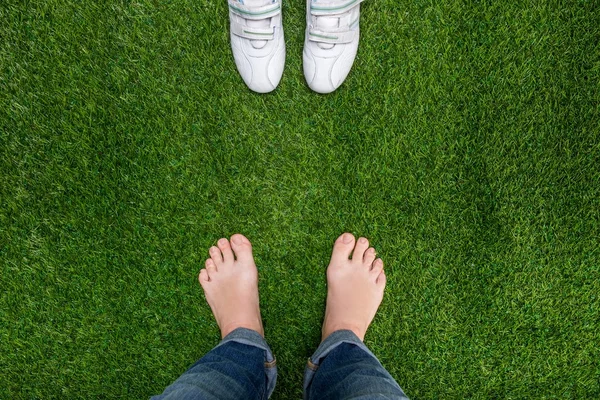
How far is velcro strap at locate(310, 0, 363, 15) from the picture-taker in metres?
1.24

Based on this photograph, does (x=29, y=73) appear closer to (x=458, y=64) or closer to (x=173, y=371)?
(x=173, y=371)

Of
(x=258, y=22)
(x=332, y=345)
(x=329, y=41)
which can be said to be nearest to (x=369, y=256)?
(x=332, y=345)

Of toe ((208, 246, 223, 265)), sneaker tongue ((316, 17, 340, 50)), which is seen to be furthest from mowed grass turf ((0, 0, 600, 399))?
sneaker tongue ((316, 17, 340, 50))

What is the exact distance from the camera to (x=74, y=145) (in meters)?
1.42

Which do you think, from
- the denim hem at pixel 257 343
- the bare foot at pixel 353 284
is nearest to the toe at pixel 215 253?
the denim hem at pixel 257 343

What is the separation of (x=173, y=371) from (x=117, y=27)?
4.04 feet

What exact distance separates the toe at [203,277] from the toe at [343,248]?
0.46 metres

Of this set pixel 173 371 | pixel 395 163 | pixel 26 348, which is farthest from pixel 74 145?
pixel 395 163

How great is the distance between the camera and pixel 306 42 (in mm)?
1351

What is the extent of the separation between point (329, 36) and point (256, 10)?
0.24 m

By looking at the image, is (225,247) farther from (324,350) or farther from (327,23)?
(327,23)

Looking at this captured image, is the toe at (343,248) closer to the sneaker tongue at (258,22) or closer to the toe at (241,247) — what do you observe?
the toe at (241,247)

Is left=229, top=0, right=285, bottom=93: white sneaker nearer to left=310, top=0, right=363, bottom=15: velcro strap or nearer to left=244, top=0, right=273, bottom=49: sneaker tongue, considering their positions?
left=244, top=0, right=273, bottom=49: sneaker tongue

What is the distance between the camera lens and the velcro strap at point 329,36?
129 cm
